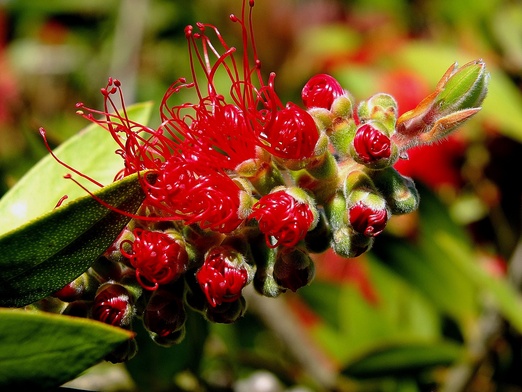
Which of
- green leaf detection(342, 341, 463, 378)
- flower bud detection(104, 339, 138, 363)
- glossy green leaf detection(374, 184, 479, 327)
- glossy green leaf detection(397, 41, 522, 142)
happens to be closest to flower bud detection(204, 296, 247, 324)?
flower bud detection(104, 339, 138, 363)

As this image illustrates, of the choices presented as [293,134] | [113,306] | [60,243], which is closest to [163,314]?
[113,306]

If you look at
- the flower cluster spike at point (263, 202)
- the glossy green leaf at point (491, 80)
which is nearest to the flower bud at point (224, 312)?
the flower cluster spike at point (263, 202)

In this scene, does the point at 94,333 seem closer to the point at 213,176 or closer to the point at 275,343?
the point at 213,176

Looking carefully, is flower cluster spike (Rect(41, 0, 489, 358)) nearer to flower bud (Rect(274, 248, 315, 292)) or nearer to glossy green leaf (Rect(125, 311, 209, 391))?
flower bud (Rect(274, 248, 315, 292))

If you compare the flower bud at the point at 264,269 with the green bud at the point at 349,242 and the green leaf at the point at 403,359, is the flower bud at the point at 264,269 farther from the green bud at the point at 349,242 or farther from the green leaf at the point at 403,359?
the green leaf at the point at 403,359

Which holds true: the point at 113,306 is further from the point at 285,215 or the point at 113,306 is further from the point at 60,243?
the point at 285,215

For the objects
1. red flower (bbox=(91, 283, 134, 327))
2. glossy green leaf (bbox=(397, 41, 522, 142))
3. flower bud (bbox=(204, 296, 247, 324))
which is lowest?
glossy green leaf (bbox=(397, 41, 522, 142))

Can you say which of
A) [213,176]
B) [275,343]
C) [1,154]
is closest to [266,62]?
[1,154]
